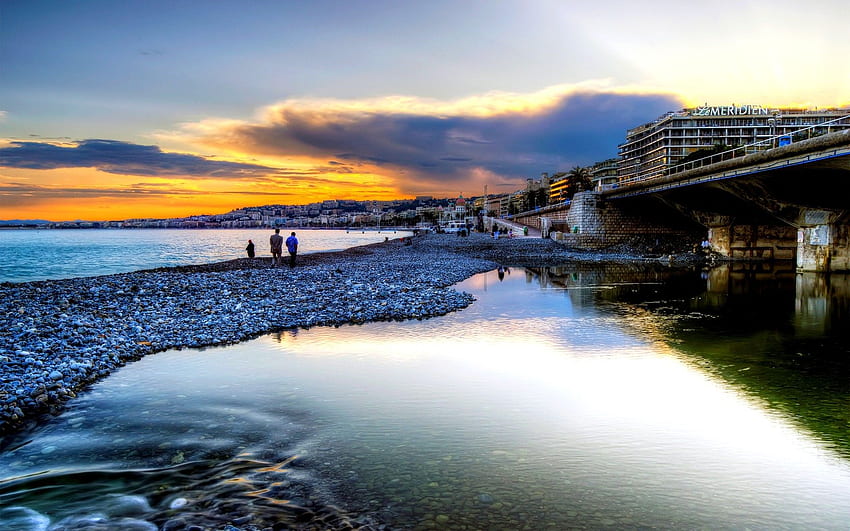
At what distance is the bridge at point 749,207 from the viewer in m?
33.5

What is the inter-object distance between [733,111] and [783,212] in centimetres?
12388

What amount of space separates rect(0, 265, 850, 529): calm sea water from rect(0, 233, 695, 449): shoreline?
0.71 meters

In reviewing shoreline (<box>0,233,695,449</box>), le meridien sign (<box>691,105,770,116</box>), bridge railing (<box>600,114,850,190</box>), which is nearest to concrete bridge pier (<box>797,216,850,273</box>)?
bridge railing (<box>600,114,850,190</box>)

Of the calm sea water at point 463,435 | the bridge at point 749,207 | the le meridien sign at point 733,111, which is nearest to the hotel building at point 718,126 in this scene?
the le meridien sign at point 733,111

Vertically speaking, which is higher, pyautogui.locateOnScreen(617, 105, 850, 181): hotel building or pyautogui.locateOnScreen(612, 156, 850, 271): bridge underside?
pyautogui.locateOnScreen(617, 105, 850, 181): hotel building

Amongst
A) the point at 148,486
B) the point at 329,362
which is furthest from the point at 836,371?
the point at 148,486

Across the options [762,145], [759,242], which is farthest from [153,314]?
[759,242]

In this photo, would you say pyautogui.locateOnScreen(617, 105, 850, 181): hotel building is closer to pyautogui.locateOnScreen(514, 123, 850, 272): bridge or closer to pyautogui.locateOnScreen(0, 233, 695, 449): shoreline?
pyautogui.locateOnScreen(514, 123, 850, 272): bridge

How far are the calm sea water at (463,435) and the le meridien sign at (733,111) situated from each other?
149 meters

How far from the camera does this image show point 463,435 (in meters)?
8.47

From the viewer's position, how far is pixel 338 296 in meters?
22.4

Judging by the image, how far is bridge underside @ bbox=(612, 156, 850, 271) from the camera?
35000 millimetres

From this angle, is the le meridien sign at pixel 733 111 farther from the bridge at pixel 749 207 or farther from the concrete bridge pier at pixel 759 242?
the concrete bridge pier at pixel 759 242

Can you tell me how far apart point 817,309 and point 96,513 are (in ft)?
83.0
